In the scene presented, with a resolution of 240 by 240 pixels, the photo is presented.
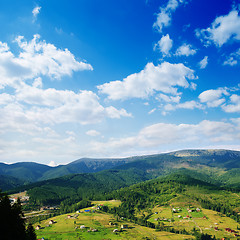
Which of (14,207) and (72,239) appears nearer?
(14,207)

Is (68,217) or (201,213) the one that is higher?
(68,217)

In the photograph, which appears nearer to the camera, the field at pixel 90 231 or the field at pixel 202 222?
the field at pixel 90 231

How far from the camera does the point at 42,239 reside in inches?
4532

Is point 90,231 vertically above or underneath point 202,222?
above

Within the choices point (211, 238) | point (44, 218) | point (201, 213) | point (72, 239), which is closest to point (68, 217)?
A: point (44, 218)

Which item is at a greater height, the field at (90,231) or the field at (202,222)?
the field at (90,231)

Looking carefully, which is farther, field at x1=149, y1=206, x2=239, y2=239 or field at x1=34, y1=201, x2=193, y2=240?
field at x1=149, y1=206, x2=239, y2=239

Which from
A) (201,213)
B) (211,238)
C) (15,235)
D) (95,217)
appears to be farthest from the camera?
(201,213)

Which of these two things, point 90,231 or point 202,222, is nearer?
point 90,231

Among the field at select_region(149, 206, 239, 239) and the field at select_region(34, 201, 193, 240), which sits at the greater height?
the field at select_region(34, 201, 193, 240)

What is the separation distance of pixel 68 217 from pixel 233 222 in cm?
16401

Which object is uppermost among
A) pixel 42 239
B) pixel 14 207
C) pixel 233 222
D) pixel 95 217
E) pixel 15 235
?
pixel 14 207

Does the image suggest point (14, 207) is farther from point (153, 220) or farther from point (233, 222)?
point (233, 222)

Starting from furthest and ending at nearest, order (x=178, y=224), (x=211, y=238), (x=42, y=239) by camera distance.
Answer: (x=178, y=224) < (x=211, y=238) < (x=42, y=239)
